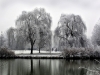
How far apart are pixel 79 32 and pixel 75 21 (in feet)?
8.04

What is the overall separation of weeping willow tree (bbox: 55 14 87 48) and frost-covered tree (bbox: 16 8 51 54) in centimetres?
284

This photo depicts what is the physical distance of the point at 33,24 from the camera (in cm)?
3331

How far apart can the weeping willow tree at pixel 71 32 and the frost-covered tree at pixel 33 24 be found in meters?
2.84

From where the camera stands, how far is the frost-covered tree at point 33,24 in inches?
1295

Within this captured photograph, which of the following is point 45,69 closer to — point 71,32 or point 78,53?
point 78,53

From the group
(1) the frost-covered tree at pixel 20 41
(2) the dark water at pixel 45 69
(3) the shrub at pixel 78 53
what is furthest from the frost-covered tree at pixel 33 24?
(2) the dark water at pixel 45 69

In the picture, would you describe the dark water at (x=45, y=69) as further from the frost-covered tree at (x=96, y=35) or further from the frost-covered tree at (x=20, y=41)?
the frost-covered tree at (x=96, y=35)

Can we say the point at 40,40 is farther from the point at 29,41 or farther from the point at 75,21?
the point at 75,21

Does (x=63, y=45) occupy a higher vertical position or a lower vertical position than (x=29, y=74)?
higher

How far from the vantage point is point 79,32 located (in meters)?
34.3

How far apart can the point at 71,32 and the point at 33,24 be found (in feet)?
25.6

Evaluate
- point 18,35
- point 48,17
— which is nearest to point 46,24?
point 48,17

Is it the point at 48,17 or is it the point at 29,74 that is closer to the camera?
the point at 29,74

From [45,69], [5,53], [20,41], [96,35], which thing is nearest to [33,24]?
[20,41]
